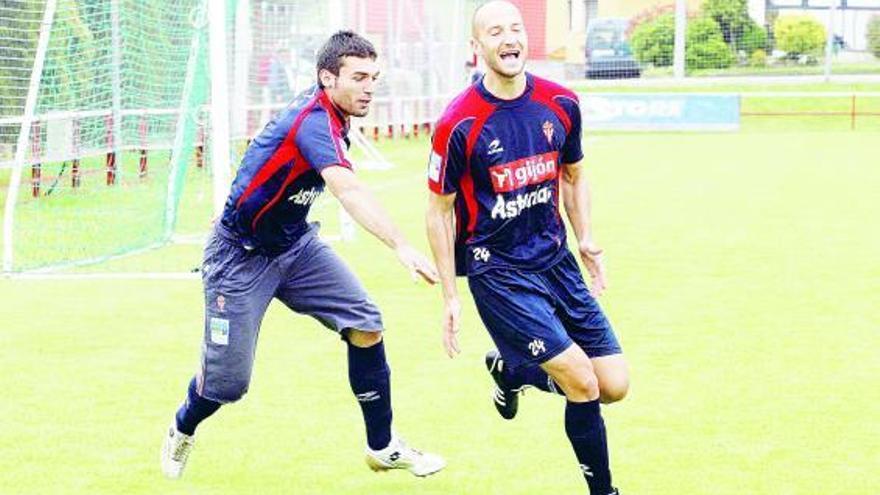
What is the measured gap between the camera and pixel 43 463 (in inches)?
317

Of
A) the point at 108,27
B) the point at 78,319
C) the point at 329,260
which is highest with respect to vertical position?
the point at 108,27

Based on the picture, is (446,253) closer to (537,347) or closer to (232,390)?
(537,347)

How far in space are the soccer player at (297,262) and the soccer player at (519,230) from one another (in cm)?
40

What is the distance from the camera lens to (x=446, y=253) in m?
6.98

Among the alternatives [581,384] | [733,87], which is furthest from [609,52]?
[581,384]

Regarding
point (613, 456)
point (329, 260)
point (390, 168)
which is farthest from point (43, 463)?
point (390, 168)

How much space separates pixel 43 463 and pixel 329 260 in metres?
1.70

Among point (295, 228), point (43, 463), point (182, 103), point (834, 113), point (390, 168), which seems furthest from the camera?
point (834, 113)

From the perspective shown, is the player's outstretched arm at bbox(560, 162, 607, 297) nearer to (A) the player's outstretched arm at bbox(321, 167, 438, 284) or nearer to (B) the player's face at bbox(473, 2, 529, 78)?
(B) the player's face at bbox(473, 2, 529, 78)

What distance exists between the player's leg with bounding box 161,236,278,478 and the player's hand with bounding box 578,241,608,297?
136 cm

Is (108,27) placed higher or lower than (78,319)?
higher

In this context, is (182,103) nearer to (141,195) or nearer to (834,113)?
(141,195)

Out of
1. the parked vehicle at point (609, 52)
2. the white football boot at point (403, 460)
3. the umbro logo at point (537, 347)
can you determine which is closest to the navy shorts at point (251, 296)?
the white football boot at point (403, 460)

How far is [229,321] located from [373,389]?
0.71 m
